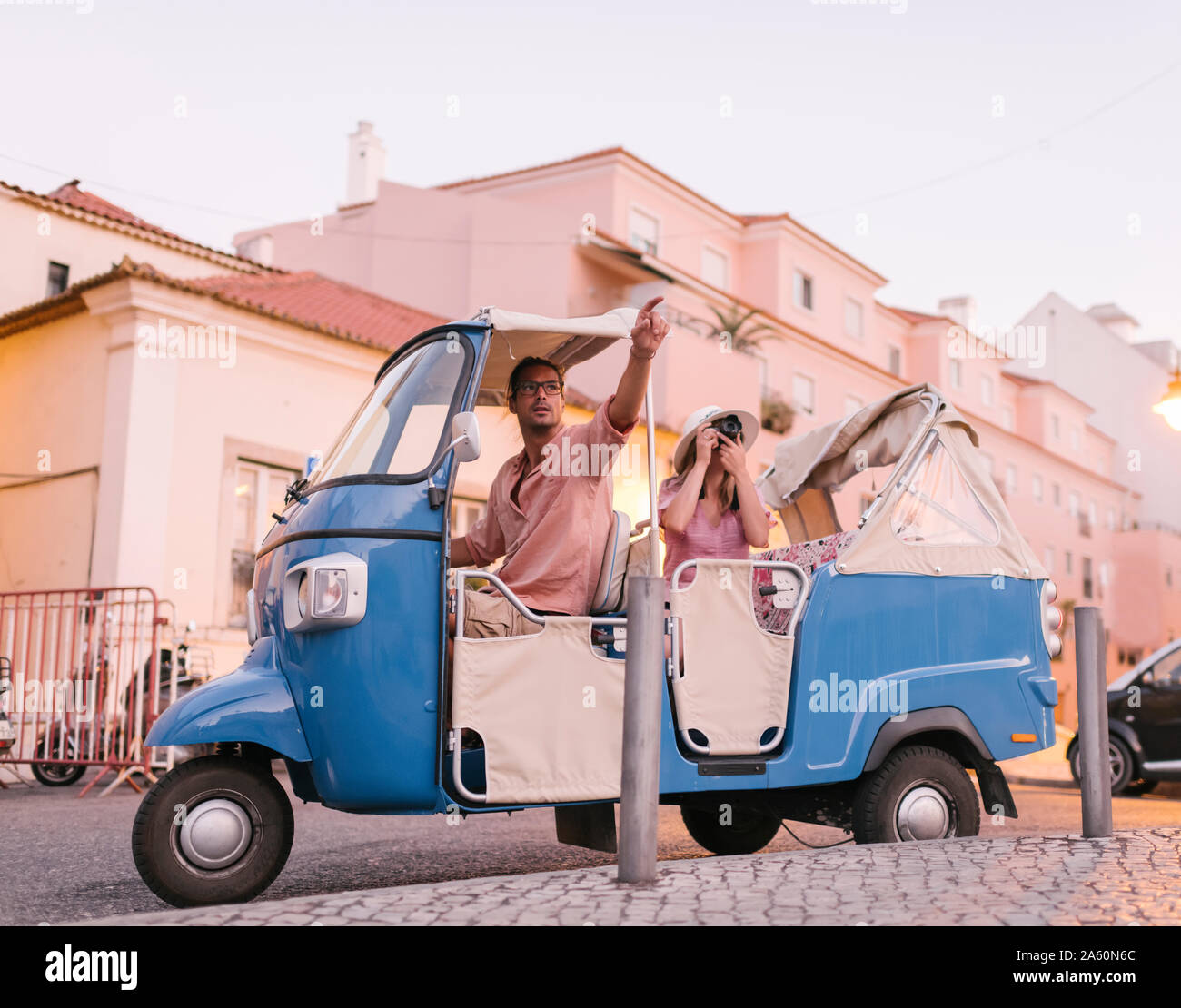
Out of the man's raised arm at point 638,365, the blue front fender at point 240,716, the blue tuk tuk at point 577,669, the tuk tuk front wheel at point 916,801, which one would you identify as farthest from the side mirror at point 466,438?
the tuk tuk front wheel at point 916,801

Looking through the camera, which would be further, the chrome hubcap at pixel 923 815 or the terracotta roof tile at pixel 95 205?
the terracotta roof tile at pixel 95 205

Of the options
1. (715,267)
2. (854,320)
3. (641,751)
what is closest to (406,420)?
(641,751)

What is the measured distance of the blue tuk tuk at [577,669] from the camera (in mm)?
4727

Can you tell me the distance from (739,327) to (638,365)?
24021 millimetres

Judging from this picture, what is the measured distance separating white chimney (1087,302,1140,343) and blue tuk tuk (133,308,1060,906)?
2213 inches

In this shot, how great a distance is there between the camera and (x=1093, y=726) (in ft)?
18.5

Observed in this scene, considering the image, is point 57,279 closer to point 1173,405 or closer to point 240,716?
point 1173,405

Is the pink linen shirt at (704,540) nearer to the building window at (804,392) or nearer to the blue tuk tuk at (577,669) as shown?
the blue tuk tuk at (577,669)

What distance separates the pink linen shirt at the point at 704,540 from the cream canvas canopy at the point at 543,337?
3.23 ft

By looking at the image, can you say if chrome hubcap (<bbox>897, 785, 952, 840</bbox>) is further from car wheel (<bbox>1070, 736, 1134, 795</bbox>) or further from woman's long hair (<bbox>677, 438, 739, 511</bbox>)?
car wheel (<bbox>1070, 736, 1134, 795</bbox>)

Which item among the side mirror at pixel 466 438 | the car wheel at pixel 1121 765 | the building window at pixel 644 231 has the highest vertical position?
the building window at pixel 644 231

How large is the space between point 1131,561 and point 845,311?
80.4 feet
